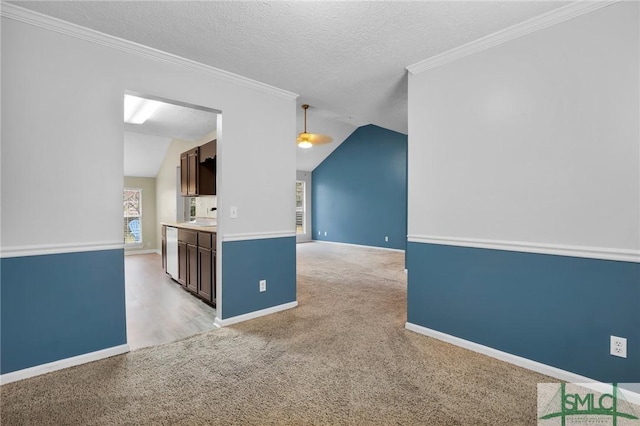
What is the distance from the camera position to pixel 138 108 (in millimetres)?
4504

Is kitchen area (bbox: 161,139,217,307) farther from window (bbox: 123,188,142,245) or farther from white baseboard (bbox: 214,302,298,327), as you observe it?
window (bbox: 123,188,142,245)

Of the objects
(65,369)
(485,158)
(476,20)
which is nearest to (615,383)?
(485,158)

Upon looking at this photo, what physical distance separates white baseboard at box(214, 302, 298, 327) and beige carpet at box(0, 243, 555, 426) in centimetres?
10

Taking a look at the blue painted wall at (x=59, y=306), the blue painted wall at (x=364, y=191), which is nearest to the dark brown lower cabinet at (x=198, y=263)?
the blue painted wall at (x=59, y=306)

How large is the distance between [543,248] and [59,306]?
137 inches

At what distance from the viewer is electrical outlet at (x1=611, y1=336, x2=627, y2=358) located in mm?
1834

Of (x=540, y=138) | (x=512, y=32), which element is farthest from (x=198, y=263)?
(x=512, y=32)

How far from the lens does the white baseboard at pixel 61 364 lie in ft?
6.55

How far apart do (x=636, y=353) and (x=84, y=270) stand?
373 cm

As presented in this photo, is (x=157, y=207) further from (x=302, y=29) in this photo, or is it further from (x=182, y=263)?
(x=302, y=29)

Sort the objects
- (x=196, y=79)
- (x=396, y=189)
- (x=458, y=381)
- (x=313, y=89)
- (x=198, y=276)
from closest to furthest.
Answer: (x=458, y=381)
(x=196, y=79)
(x=313, y=89)
(x=198, y=276)
(x=396, y=189)

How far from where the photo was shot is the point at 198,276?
3.77 metres

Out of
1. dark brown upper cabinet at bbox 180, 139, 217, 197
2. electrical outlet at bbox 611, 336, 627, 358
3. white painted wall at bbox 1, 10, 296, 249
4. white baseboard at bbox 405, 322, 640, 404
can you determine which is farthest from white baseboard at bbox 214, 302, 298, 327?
electrical outlet at bbox 611, 336, 627, 358

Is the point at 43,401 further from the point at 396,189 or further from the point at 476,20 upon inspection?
the point at 396,189
